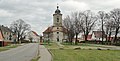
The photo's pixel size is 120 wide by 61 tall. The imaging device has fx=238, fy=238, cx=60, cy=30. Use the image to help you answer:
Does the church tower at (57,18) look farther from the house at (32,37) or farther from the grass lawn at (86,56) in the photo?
the grass lawn at (86,56)

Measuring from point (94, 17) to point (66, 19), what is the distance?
36.5 feet

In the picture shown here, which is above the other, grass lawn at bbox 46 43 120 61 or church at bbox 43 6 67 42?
church at bbox 43 6 67 42

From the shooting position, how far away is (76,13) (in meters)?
90.5

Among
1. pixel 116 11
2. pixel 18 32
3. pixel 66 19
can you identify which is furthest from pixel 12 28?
pixel 116 11

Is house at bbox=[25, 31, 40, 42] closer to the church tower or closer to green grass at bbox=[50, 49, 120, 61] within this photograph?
the church tower

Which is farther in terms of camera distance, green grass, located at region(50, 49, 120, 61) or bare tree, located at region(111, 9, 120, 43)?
bare tree, located at region(111, 9, 120, 43)

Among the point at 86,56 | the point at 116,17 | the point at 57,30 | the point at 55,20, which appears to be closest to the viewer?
the point at 86,56

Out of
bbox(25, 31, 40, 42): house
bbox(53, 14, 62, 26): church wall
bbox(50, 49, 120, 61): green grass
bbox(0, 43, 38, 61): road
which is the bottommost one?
bbox(0, 43, 38, 61): road

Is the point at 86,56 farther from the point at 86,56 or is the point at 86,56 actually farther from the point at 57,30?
the point at 57,30

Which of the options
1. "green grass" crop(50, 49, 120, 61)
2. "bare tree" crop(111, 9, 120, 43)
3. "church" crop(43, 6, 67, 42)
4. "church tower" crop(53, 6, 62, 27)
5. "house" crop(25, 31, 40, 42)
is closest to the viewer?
"green grass" crop(50, 49, 120, 61)

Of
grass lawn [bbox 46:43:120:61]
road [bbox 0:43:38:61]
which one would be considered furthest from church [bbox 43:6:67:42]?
grass lawn [bbox 46:43:120:61]

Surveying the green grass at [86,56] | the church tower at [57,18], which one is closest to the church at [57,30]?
the church tower at [57,18]

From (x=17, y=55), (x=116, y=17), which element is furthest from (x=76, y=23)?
(x=17, y=55)

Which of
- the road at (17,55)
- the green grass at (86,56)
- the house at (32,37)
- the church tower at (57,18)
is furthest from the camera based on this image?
the house at (32,37)
